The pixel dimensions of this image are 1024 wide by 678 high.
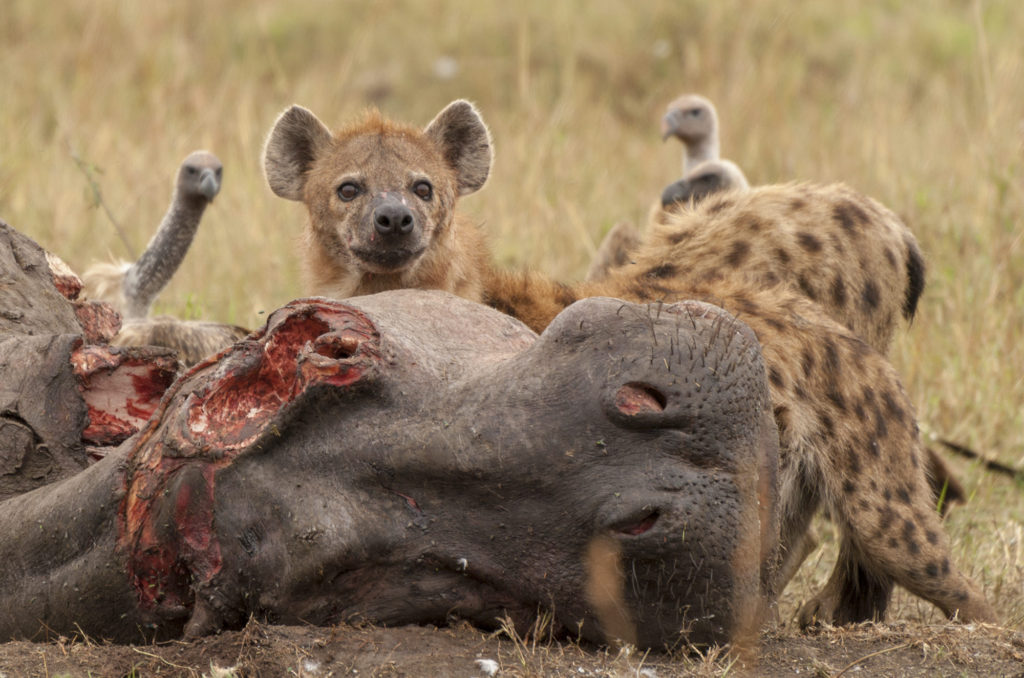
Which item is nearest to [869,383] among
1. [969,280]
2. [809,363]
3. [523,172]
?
[809,363]

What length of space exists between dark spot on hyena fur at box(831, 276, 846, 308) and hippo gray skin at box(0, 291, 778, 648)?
194 centimetres

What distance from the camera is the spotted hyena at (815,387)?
3.20 m

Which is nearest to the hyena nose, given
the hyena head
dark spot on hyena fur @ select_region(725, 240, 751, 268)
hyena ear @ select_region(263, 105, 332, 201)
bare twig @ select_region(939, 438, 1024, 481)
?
the hyena head

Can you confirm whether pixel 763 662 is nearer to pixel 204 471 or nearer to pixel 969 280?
pixel 204 471

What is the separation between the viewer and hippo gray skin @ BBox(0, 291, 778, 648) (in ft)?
6.90

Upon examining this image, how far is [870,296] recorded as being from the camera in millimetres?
4211

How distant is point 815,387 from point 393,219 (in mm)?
1246

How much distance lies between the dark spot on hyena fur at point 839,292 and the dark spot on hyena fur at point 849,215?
0.69 feet

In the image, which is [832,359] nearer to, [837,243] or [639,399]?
[837,243]

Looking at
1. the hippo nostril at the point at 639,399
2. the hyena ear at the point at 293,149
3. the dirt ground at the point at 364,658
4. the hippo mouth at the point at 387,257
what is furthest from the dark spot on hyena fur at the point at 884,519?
the hyena ear at the point at 293,149

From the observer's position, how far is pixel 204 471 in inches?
84.9

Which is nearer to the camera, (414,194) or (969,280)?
(414,194)

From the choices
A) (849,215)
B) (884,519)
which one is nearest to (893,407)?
(884,519)

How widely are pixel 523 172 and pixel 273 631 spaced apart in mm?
5521
